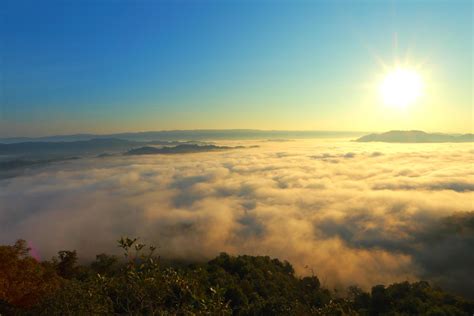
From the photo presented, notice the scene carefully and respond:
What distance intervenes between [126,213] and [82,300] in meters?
143

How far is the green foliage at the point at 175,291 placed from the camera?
51.5 feet

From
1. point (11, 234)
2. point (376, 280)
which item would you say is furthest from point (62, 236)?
point (376, 280)

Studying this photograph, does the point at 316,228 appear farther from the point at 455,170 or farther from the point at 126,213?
the point at 455,170

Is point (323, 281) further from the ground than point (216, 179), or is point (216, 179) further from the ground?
point (216, 179)

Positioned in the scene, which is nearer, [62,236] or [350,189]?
[62,236]

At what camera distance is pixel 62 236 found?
130m

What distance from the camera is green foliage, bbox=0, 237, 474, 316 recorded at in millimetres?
15695

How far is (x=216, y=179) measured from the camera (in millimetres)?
198750

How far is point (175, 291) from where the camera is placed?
21781 mm

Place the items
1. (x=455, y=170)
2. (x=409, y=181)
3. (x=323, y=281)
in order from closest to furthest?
(x=323, y=281), (x=409, y=181), (x=455, y=170)

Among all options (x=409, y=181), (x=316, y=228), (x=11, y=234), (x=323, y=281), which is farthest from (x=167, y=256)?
(x=409, y=181)

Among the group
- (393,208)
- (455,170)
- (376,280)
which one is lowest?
(376,280)

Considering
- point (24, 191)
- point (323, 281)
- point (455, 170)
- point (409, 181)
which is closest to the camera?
point (323, 281)

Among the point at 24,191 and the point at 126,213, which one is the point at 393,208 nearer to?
the point at 126,213
